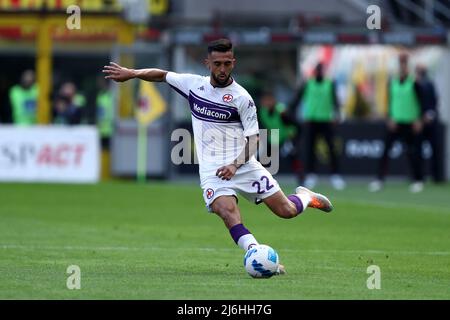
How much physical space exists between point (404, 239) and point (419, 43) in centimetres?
1512

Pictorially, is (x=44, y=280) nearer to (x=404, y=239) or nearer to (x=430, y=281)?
(x=430, y=281)

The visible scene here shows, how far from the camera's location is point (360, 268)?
39.4ft

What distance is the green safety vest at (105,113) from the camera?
30.4 metres

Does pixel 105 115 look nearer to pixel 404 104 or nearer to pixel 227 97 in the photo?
pixel 404 104

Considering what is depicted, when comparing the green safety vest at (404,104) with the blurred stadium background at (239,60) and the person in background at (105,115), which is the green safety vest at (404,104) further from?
the person in background at (105,115)

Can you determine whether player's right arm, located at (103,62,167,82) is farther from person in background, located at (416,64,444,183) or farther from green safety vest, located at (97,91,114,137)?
green safety vest, located at (97,91,114,137)

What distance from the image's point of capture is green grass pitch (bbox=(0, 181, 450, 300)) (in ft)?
33.7

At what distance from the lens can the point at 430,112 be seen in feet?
88.3

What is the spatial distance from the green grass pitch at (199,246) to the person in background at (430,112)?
300 cm

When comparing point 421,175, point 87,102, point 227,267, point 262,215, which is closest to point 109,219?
point 262,215

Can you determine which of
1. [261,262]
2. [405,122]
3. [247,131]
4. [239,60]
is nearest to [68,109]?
[239,60]

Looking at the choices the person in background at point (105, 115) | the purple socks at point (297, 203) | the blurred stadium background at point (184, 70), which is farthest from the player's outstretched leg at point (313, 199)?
the person in background at point (105, 115)

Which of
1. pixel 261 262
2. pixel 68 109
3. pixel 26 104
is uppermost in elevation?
pixel 261 262

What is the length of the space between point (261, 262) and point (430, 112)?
54.3 ft
